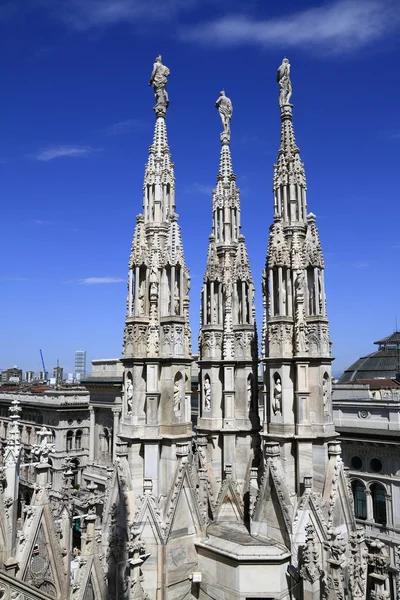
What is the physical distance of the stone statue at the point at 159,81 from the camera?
762 inches

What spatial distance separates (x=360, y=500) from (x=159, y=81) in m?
28.6

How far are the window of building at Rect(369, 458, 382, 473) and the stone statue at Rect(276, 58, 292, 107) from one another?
79.0ft

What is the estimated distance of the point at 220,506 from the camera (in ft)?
57.2

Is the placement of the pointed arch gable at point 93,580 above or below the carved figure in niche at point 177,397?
below

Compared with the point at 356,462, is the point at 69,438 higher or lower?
lower

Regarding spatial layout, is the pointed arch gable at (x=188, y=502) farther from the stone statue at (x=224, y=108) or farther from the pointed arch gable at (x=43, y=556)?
the stone statue at (x=224, y=108)

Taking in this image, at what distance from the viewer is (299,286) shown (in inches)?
666

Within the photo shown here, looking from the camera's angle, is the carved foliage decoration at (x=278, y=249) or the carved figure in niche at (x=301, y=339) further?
the carved foliage decoration at (x=278, y=249)

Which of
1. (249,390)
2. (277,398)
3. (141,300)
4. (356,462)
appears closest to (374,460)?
(356,462)

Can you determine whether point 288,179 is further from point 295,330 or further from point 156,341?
point 156,341

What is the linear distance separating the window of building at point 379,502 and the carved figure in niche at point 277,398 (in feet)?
64.6

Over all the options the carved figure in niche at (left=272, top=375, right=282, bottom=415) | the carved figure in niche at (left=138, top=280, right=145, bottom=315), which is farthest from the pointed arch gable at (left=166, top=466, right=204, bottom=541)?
the carved figure in niche at (left=138, top=280, right=145, bottom=315)

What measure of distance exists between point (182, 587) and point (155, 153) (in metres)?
14.6

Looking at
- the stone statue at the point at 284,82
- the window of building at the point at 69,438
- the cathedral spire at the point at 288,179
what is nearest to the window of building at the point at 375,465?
the cathedral spire at the point at 288,179
